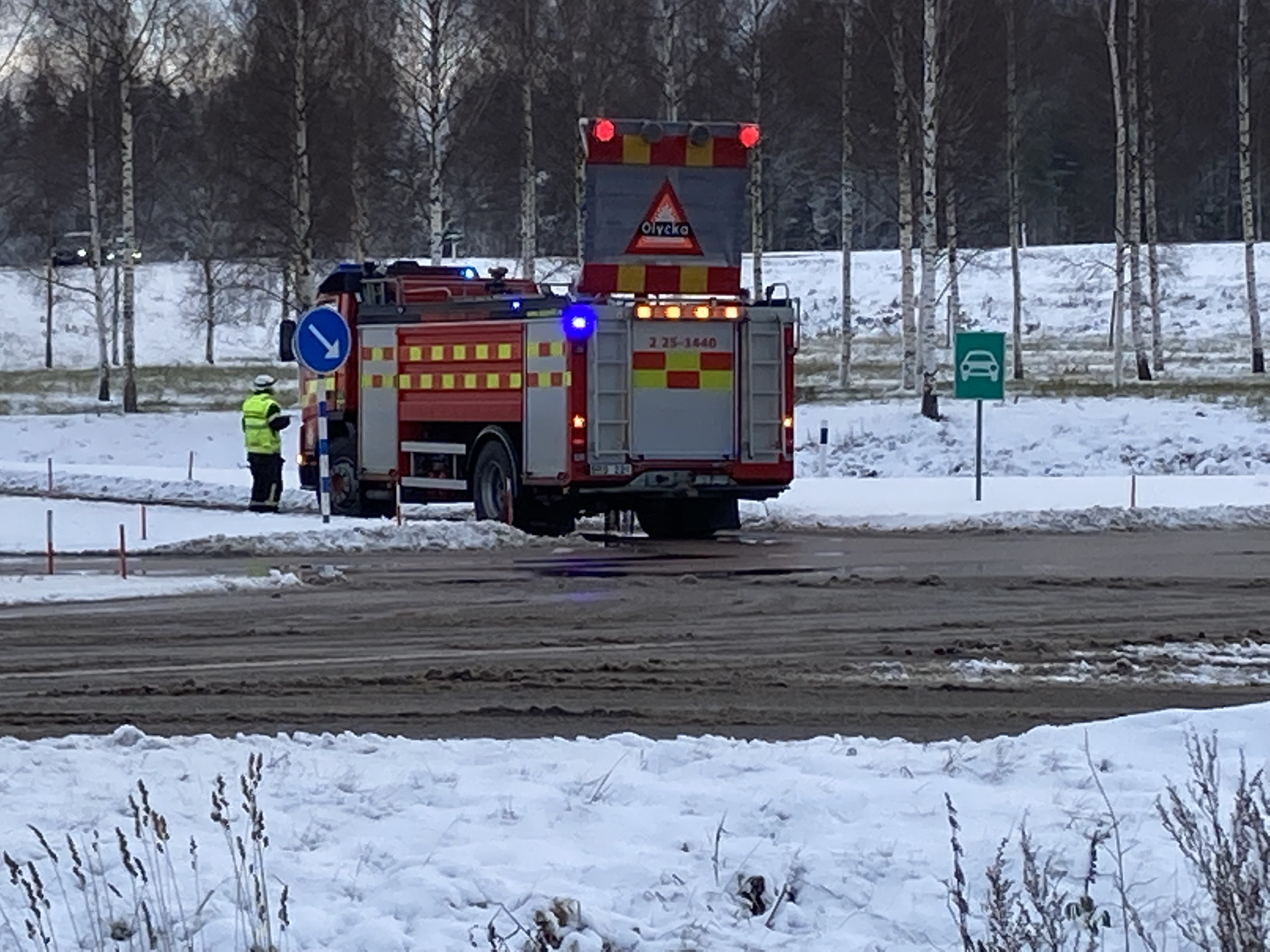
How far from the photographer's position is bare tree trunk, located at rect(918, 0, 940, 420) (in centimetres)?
3231

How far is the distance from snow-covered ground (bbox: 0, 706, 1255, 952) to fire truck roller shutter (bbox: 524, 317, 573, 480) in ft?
34.9

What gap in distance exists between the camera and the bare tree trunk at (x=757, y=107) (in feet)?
131

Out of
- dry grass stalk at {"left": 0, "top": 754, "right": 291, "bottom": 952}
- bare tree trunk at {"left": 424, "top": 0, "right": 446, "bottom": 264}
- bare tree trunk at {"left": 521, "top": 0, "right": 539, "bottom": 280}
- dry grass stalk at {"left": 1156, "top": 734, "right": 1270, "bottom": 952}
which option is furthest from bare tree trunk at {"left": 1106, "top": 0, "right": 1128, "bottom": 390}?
dry grass stalk at {"left": 0, "top": 754, "right": 291, "bottom": 952}

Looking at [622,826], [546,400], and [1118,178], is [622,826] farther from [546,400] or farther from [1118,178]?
[1118,178]

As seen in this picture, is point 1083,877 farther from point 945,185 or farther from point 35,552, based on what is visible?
point 945,185

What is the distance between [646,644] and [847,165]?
30839 mm

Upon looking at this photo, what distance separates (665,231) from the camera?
65.8 feet

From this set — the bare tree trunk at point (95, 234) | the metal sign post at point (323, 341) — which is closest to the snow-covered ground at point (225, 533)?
the metal sign post at point (323, 341)

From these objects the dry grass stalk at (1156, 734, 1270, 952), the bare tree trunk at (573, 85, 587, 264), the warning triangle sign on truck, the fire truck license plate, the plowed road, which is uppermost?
the bare tree trunk at (573, 85, 587, 264)

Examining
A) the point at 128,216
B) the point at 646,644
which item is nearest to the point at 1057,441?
the point at 128,216

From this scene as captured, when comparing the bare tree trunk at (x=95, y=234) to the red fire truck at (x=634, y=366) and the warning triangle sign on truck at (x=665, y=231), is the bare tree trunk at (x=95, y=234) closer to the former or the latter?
the red fire truck at (x=634, y=366)

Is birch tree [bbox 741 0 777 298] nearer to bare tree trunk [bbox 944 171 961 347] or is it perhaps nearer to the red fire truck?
bare tree trunk [bbox 944 171 961 347]

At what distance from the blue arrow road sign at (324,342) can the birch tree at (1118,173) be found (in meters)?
24.1

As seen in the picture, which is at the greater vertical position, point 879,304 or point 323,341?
point 879,304
